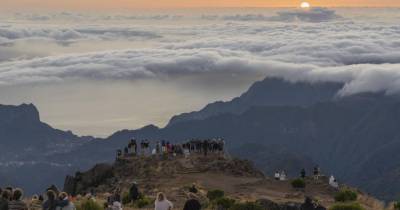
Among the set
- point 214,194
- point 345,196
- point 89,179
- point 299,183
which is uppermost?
point 89,179

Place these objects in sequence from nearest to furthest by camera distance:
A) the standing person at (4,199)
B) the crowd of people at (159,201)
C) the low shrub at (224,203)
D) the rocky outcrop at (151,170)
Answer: the crowd of people at (159,201) → the standing person at (4,199) → the low shrub at (224,203) → the rocky outcrop at (151,170)

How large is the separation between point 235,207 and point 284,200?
397 inches

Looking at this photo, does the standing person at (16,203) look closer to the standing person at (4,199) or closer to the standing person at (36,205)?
the standing person at (4,199)

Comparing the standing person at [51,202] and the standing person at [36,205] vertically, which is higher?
the standing person at [36,205]

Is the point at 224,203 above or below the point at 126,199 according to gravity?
below

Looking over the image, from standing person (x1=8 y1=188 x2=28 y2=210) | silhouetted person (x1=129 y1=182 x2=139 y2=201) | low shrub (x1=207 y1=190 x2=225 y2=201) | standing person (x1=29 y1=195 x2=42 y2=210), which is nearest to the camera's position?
standing person (x1=8 y1=188 x2=28 y2=210)

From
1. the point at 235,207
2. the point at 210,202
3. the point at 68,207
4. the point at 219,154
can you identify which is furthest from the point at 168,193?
the point at 68,207

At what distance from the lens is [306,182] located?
270 ft

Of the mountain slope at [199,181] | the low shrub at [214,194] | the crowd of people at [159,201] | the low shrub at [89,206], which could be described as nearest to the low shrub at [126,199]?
the crowd of people at [159,201]

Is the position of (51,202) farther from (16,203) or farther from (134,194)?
(134,194)

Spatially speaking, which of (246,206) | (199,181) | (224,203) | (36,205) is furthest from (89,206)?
(199,181)

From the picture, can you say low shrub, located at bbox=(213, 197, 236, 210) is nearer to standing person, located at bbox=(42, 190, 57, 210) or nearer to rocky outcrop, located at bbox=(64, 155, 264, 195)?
standing person, located at bbox=(42, 190, 57, 210)

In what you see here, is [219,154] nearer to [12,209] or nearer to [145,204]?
[145,204]

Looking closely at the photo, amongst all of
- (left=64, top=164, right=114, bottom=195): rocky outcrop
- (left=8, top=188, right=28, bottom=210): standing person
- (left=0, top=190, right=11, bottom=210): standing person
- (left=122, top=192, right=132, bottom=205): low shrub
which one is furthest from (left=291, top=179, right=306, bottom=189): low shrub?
(left=0, top=190, right=11, bottom=210): standing person
